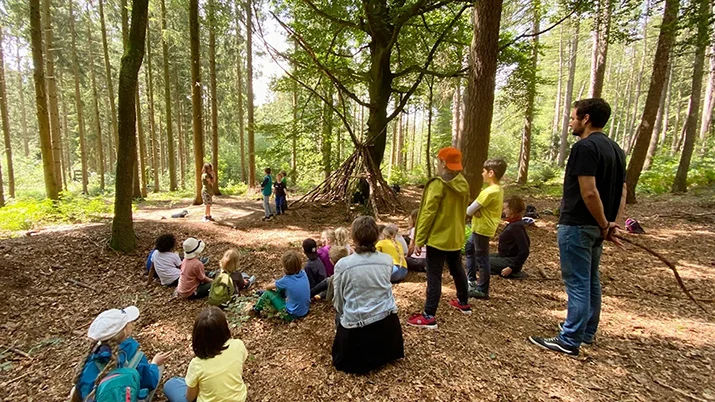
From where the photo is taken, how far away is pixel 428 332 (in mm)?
Answer: 3182

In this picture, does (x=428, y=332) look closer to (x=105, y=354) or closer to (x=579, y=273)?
(x=579, y=273)

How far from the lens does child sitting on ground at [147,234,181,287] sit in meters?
4.80

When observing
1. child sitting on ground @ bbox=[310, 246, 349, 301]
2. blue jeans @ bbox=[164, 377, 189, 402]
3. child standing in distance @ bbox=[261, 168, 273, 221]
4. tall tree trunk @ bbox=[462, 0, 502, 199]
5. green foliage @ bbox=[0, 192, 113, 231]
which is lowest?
blue jeans @ bbox=[164, 377, 189, 402]

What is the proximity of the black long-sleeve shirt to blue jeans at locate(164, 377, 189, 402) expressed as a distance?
4.28 m

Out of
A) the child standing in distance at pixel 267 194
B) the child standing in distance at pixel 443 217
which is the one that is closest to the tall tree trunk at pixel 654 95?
the child standing in distance at pixel 443 217

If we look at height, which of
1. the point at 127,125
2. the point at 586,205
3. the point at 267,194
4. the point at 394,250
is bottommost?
the point at 394,250

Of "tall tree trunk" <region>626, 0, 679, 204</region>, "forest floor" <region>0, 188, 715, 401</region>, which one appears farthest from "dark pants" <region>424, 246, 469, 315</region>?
"tall tree trunk" <region>626, 0, 679, 204</region>

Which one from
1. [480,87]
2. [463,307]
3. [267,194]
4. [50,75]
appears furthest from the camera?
[50,75]

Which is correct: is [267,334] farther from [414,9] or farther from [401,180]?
[401,180]

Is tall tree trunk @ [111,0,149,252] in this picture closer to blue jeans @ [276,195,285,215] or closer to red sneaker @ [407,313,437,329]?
blue jeans @ [276,195,285,215]

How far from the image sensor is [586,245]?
255 cm

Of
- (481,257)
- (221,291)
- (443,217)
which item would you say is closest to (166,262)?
(221,291)

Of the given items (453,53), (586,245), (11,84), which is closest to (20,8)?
(453,53)

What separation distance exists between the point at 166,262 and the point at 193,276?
2.50 ft
